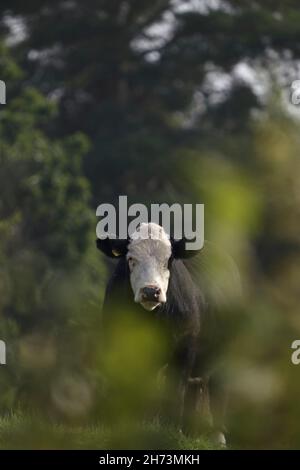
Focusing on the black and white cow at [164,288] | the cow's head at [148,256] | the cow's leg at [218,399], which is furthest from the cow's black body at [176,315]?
the cow's leg at [218,399]

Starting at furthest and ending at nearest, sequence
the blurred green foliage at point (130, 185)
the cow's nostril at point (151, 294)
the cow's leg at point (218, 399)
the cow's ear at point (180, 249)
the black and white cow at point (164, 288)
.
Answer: the cow's leg at point (218, 399), the cow's ear at point (180, 249), the black and white cow at point (164, 288), the cow's nostril at point (151, 294), the blurred green foliage at point (130, 185)

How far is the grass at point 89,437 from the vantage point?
8891 millimetres

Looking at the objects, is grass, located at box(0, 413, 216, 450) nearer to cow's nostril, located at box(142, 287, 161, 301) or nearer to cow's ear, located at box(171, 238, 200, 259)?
cow's nostril, located at box(142, 287, 161, 301)

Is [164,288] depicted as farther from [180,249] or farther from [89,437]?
[89,437]

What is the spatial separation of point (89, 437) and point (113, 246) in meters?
1.96

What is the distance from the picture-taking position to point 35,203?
28.5m

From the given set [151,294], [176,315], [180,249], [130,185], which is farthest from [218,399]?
[130,185]

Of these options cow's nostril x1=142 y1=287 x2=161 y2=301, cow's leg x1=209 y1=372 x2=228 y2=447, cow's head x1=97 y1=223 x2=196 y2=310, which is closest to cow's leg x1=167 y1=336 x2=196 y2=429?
cow's head x1=97 y1=223 x2=196 y2=310

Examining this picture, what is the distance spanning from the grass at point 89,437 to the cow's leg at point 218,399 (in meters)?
1.97

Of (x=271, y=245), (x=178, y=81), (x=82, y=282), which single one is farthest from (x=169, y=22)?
(x=82, y=282)

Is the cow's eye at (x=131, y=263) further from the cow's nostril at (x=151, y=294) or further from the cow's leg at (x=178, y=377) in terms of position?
the cow's leg at (x=178, y=377)

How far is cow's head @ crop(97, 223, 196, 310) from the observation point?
11.0m
